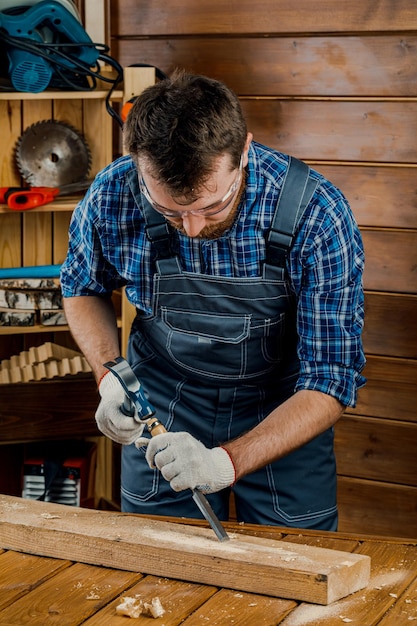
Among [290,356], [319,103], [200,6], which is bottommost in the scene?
[290,356]

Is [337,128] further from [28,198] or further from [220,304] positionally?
[220,304]

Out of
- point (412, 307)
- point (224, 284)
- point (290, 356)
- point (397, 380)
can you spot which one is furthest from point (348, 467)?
point (224, 284)

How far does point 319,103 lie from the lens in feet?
10.5

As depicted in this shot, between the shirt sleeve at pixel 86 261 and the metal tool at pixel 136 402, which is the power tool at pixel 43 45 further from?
the metal tool at pixel 136 402

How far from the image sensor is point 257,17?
3201 millimetres

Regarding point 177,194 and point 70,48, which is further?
point 70,48

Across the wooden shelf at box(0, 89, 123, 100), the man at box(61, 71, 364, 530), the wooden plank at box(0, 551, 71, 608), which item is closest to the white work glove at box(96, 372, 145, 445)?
the man at box(61, 71, 364, 530)

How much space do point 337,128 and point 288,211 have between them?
4.03 ft

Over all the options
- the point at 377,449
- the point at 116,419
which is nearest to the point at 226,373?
the point at 116,419

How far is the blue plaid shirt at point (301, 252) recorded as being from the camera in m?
2.05

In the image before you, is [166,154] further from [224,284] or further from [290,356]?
[290,356]

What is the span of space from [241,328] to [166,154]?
53 centimetres

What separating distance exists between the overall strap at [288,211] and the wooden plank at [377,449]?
1.39 m

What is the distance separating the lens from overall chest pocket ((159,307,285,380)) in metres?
2.18
